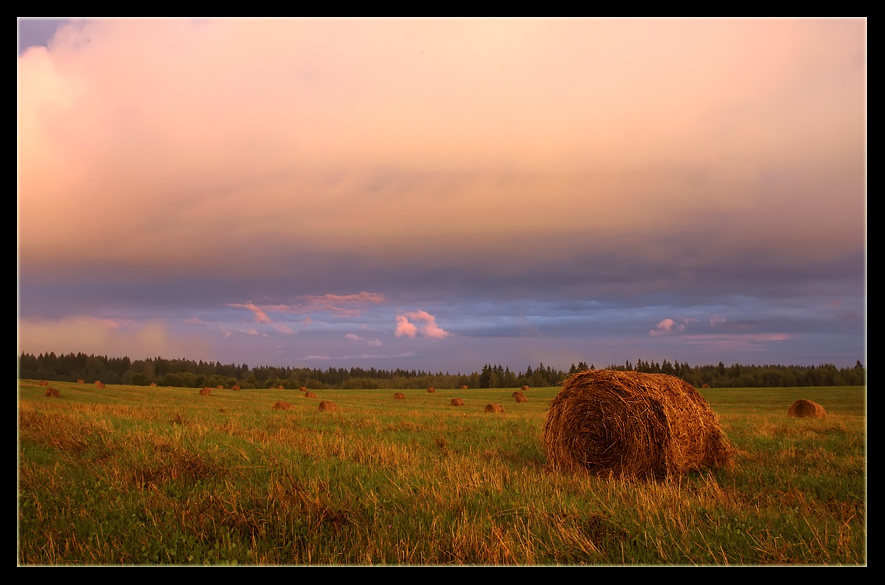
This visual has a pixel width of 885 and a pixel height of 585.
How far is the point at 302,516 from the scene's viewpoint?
6.76 metres

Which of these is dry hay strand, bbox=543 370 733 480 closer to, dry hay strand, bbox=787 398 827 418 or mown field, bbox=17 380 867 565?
mown field, bbox=17 380 867 565

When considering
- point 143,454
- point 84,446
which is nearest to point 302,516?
point 143,454

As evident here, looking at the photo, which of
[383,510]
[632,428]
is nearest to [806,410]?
[632,428]

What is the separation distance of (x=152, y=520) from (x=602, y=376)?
911cm

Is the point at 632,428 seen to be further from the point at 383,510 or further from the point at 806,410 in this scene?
the point at 806,410

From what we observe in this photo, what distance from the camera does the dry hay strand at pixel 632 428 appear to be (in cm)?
1112

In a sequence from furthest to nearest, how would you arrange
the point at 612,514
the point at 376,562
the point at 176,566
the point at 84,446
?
1. the point at 84,446
2. the point at 612,514
3. the point at 376,562
4. the point at 176,566

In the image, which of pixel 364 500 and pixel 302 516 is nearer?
pixel 302 516

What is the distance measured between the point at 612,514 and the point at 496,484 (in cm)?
200

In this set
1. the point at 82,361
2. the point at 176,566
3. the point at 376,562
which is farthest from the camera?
the point at 82,361

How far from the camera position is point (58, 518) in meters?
7.06

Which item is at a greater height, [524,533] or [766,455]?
[524,533]

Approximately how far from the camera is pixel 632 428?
37.3ft

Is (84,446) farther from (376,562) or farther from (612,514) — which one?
(612,514)
